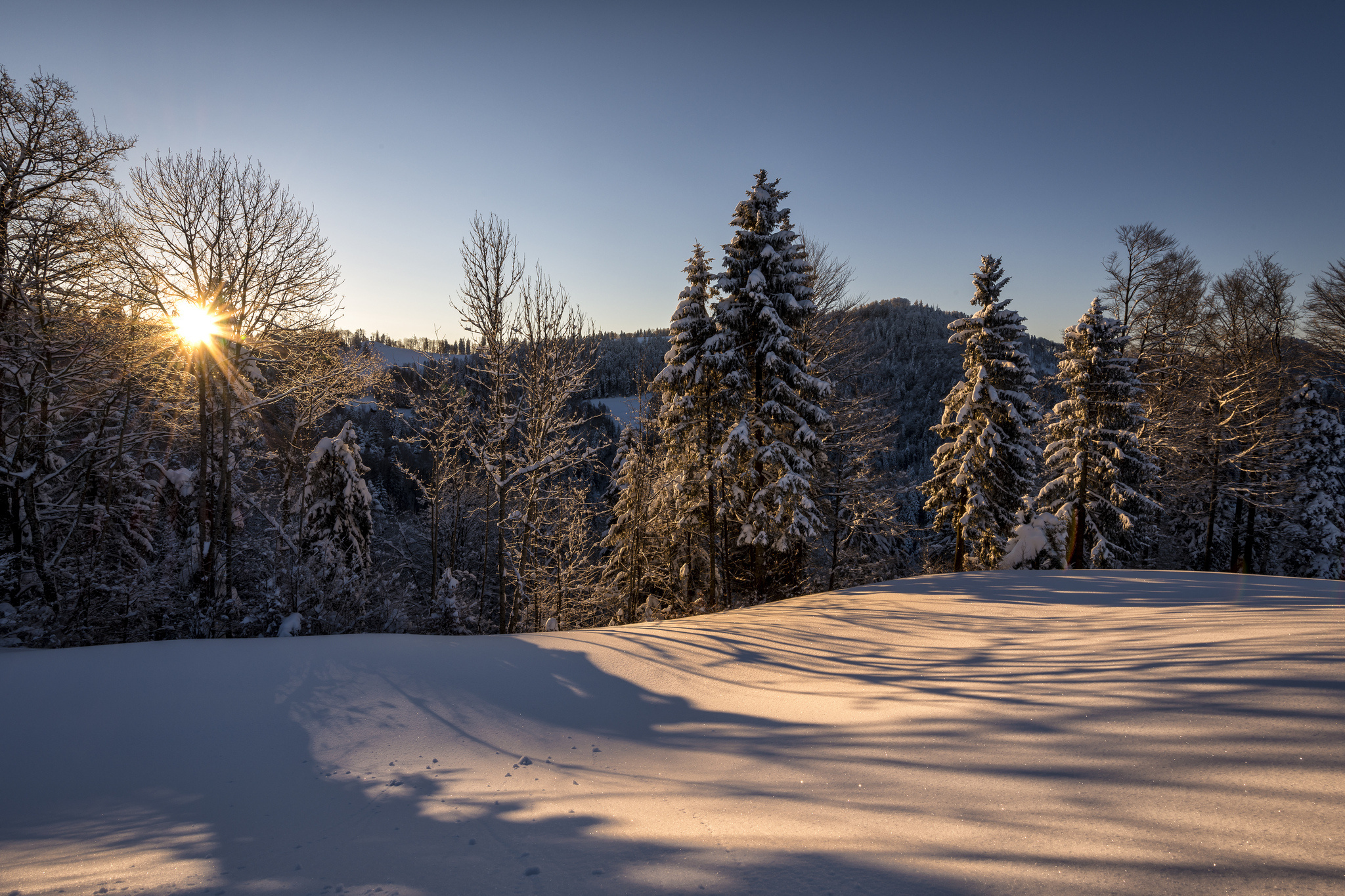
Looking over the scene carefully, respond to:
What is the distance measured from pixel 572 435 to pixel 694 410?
350cm

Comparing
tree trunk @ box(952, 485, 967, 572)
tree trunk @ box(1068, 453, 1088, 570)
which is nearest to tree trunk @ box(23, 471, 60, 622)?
tree trunk @ box(952, 485, 967, 572)

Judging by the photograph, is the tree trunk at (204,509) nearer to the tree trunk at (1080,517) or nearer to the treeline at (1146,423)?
the treeline at (1146,423)

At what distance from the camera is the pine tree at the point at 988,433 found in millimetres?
16547

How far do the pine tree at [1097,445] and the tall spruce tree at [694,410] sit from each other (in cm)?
1260

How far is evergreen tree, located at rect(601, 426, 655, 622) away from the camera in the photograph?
19.6m

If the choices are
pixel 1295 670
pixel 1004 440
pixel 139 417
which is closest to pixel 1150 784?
pixel 1295 670

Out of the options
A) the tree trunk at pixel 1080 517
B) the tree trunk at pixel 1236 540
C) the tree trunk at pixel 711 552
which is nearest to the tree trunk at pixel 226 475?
the tree trunk at pixel 711 552

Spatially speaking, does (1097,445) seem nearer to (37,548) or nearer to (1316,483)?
(1316,483)

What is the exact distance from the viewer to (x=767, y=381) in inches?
577

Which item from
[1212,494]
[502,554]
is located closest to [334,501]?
[502,554]

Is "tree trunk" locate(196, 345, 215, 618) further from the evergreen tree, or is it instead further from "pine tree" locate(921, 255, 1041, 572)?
"pine tree" locate(921, 255, 1041, 572)

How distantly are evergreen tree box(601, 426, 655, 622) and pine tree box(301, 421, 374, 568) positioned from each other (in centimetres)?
879

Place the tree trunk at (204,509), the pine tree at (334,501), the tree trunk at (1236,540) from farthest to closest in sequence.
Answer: the tree trunk at (1236,540) → the pine tree at (334,501) → the tree trunk at (204,509)

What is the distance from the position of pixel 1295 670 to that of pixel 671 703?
15.0 ft
